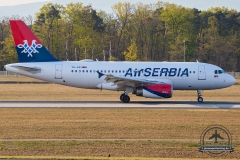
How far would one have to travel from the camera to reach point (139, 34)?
4338 inches

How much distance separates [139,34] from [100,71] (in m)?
69.7

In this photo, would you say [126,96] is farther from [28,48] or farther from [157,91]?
[28,48]

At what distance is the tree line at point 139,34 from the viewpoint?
340 ft

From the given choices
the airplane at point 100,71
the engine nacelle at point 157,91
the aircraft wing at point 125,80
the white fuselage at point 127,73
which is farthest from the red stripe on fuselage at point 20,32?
the engine nacelle at point 157,91

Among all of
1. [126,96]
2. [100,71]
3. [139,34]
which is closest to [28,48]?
[100,71]

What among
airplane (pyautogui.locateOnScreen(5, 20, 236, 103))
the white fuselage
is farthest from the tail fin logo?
the white fuselage

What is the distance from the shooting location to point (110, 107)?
35.4 metres

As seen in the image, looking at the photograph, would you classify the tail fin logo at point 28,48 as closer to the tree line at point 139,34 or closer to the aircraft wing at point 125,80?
the aircraft wing at point 125,80

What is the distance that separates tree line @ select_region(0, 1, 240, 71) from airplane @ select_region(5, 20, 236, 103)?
58224 millimetres

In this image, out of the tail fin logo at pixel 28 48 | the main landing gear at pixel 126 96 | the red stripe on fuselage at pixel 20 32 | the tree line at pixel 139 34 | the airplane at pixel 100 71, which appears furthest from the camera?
the tree line at pixel 139 34

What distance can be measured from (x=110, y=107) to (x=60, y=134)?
1251 cm

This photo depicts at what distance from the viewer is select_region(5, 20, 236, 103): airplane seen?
40906mm

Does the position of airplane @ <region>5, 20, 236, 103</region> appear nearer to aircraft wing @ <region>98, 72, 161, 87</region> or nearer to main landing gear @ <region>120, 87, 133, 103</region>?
main landing gear @ <region>120, 87, 133, 103</region>

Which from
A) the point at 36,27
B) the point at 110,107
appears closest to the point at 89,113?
the point at 110,107
